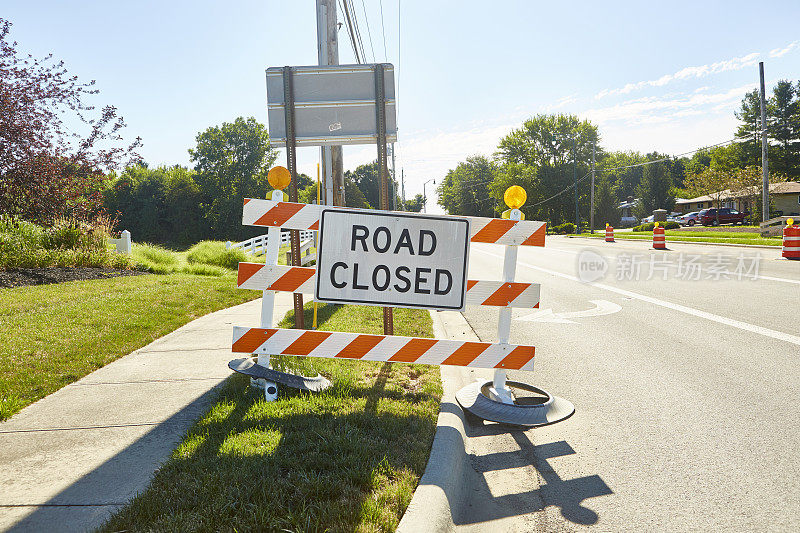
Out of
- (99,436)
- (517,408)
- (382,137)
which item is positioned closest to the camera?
(99,436)

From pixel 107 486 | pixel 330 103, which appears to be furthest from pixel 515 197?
pixel 107 486

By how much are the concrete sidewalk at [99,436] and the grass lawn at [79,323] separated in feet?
0.85

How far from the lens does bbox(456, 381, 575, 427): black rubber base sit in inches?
152

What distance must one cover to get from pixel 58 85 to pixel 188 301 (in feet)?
25.4

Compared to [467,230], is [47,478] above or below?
below

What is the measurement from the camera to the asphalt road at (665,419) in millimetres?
2736

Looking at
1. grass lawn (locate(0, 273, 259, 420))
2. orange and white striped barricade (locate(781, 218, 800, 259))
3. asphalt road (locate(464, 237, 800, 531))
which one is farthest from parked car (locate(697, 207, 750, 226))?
grass lawn (locate(0, 273, 259, 420))

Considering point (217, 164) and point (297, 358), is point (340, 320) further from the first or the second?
point (217, 164)

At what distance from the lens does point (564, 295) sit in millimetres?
10258

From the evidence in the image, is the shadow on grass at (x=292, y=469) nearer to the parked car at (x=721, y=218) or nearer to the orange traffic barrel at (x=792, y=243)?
the orange traffic barrel at (x=792, y=243)

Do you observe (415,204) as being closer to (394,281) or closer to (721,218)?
(721,218)

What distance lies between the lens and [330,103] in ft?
19.1

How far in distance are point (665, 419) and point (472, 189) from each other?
10511 centimetres

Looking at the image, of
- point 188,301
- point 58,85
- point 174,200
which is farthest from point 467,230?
point 174,200
